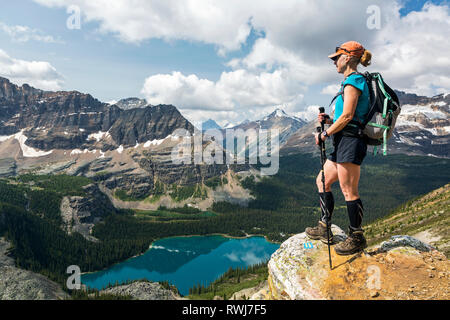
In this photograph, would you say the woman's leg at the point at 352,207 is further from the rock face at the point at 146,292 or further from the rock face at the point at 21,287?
the rock face at the point at 21,287

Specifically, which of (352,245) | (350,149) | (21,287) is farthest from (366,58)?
(21,287)

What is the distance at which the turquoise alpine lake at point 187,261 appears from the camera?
321ft

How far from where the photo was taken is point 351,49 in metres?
7.04

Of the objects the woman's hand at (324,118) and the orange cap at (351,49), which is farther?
the woman's hand at (324,118)

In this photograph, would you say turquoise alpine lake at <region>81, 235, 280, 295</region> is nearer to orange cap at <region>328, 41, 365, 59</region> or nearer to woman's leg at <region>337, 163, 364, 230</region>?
woman's leg at <region>337, 163, 364, 230</region>

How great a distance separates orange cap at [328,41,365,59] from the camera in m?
7.00

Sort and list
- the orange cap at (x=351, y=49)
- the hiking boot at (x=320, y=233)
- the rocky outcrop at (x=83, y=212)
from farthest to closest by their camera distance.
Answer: the rocky outcrop at (x=83, y=212), the hiking boot at (x=320, y=233), the orange cap at (x=351, y=49)

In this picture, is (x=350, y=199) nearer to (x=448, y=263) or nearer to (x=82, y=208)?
(x=448, y=263)

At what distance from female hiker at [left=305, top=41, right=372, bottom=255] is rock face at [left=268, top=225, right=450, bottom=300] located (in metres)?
0.59

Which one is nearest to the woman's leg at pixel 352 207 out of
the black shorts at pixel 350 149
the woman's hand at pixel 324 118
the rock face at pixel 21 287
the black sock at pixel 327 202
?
the black shorts at pixel 350 149

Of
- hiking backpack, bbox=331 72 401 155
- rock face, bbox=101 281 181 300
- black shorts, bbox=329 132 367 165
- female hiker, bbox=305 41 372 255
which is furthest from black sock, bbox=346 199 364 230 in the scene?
rock face, bbox=101 281 181 300

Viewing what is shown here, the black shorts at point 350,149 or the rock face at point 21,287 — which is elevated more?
the black shorts at point 350,149


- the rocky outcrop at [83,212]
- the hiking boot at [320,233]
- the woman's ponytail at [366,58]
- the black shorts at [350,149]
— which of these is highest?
the woman's ponytail at [366,58]
